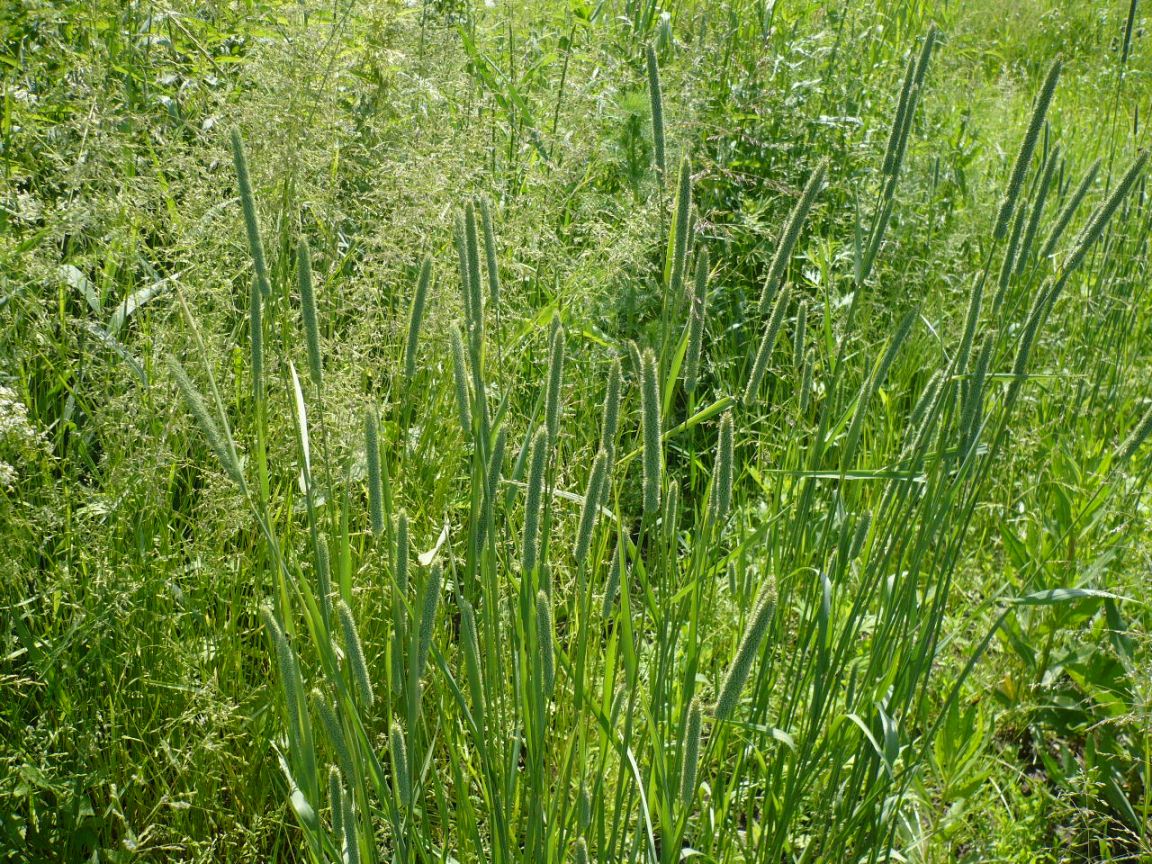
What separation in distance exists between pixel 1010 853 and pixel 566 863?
97 cm

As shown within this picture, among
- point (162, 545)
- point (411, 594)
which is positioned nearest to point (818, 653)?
point (411, 594)

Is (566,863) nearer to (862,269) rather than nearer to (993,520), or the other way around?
(862,269)

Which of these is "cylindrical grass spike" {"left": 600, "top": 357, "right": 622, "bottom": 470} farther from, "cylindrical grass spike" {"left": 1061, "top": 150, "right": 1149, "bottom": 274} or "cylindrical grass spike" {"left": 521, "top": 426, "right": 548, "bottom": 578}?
"cylindrical grass spike" {"left": 1061, "top": 150, "right": 1149, "bottom": 274}

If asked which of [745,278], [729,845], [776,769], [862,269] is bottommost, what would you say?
[729,845]

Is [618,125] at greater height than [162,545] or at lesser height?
greater

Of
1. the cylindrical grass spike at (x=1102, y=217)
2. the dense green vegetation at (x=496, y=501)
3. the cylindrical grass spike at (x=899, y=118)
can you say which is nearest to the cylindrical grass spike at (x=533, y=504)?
the dense green vegetation at (x=496, y=501)

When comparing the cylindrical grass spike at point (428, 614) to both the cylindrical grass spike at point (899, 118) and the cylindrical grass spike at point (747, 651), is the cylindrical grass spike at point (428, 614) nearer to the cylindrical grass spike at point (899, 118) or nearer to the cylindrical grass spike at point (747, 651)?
the cylindrical grass spike at point (747, 651)

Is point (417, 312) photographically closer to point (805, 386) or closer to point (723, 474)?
point (723, 474)

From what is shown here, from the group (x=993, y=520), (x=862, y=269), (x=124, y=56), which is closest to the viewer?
(x=862, y=269)

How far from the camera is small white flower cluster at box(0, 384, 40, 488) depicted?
139 centimetres

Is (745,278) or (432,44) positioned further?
(745,278)

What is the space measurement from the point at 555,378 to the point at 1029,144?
0.62 metres

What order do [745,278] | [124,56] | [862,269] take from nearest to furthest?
[862,269], [124,56], [745,278]

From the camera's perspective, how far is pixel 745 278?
3.02 metres
